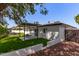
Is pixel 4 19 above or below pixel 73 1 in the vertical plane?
below

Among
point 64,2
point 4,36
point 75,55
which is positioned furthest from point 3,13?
point 75,55

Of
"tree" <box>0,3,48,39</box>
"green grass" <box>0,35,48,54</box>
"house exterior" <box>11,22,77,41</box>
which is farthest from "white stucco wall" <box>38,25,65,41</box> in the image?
"tree" <box>0,3,48,39</box>

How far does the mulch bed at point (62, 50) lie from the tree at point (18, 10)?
70 cm

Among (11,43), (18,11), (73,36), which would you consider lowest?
(11,43)

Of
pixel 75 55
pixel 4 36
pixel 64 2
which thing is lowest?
pixel 75 55

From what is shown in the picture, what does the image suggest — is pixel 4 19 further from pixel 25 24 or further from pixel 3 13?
pixel 25 24

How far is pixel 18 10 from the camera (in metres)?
4.25

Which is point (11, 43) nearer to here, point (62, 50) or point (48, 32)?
point (48, 32)

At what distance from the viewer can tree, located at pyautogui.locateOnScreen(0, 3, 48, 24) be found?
418cm

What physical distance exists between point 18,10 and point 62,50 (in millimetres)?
1154

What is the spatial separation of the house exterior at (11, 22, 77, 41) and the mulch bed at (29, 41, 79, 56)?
0.14 m

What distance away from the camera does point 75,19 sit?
4.15 metres

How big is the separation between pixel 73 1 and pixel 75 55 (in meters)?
1.04

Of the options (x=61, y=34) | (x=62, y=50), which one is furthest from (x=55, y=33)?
(x=62, y=50)
